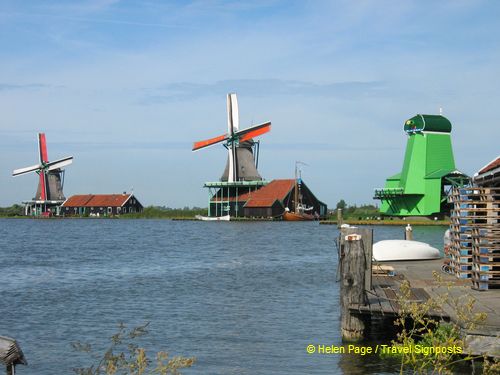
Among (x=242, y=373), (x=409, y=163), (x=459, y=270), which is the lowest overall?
(x=242, y=373)

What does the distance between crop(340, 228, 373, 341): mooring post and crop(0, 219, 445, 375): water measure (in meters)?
0.63

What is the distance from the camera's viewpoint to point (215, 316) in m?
19.8

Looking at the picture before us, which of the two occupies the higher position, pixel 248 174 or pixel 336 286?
pixel 248 174

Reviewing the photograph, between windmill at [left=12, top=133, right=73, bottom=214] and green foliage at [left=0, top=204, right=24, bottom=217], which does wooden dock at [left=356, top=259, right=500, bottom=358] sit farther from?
green foliage at [left=0, top=204, right=24, bottom=217]

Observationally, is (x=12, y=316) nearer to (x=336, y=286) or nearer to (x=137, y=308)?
(x=137, y=308)

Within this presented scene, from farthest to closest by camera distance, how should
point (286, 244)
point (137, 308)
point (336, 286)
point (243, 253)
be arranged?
point (286, 244)
point (243, 253)
point (336, 286)
point (137, 308)

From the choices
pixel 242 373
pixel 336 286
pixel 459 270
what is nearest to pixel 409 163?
pixel 336 286

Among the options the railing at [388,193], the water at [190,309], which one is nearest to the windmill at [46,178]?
the railing at [388,193]

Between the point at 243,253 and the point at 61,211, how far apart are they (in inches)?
3481

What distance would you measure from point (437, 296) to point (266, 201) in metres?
88.3

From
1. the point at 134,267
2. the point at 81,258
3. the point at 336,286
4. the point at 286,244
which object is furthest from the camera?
the point at 286,244

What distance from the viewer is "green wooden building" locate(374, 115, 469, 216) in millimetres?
75188

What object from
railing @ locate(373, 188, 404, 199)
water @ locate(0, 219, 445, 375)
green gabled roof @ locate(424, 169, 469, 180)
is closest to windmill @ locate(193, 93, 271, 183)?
railing @ locate(373, 188, 404, 199)

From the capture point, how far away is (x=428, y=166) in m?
75.4
